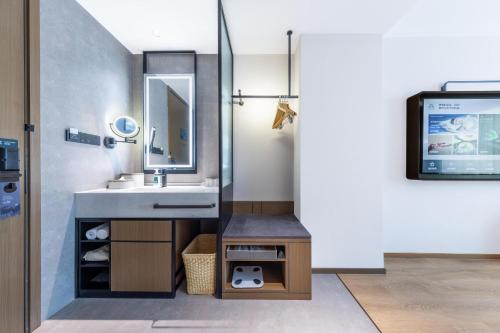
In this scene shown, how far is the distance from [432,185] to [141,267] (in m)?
3.15

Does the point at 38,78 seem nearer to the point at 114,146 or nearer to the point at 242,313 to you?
the point at 114,146

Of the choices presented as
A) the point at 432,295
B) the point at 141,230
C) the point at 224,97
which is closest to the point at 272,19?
the point at 224,97

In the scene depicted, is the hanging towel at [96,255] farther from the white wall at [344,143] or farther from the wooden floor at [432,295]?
the wooden floor at [432,295]

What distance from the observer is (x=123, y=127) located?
247 centimetres

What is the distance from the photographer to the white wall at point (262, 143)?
9.34 feet

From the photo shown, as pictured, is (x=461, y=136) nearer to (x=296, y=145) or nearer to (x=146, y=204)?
(x=296, y=145)

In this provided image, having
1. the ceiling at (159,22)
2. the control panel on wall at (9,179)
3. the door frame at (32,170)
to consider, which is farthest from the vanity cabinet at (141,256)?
the ceiling at (159,22)

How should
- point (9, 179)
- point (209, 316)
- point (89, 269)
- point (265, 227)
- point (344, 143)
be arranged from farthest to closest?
point (344, 143) → point (265, 227) → point (89, 269) → point (209, 316) → point (9, 179)

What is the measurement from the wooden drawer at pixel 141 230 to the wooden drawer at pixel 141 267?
5 cm

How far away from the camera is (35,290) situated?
1587 millimetres

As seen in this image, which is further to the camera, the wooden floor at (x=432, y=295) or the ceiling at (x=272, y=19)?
the ceiling at (x=272, y=19)

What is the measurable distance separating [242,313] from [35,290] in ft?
4.59

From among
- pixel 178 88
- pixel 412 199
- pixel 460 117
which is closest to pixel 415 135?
pixel 460 117

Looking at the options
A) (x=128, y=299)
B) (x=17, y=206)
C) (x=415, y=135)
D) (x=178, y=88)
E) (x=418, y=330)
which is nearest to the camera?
(x=17, y=206)
